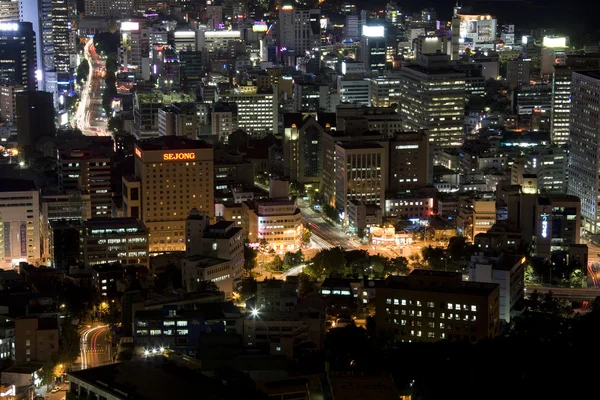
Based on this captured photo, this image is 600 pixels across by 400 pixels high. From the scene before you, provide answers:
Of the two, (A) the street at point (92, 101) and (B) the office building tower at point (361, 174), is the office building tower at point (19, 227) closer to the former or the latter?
(B) the office building tower at point (361, 174)

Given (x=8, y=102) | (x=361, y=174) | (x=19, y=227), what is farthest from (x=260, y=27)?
(x=19, y=227)

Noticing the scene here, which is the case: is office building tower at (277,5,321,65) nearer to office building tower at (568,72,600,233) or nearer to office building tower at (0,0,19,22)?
office building tower at (0,0,19,22)

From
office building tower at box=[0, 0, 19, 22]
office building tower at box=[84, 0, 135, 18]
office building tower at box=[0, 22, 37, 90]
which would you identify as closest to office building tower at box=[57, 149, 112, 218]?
office building tower at box=[0, 22, 37, 90]

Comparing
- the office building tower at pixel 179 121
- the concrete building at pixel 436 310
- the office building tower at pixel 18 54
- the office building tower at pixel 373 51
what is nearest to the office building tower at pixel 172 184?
the office building tower at pixel 179 121

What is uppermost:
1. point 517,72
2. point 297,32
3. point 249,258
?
point 297,32

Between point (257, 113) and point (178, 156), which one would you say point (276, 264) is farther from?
point (257, 113)
